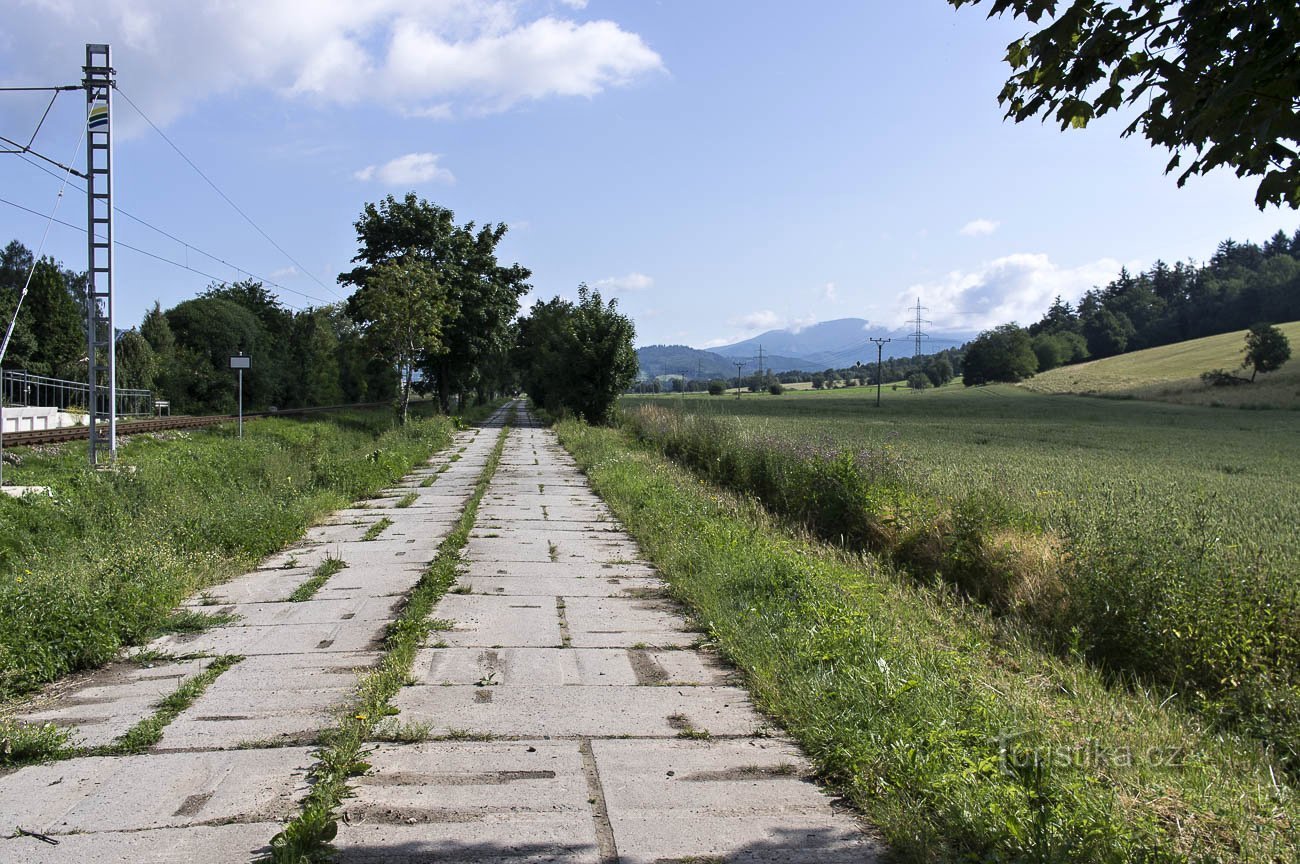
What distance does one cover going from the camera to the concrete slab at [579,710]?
4.06 m

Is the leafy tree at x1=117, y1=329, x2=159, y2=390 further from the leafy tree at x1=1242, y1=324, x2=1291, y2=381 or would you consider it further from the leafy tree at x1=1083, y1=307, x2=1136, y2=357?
the leafy tree at x1=1083, y1=307, x2=1136, y2=357

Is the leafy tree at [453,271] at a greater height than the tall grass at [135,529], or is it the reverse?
the leafy tree at [453,271]

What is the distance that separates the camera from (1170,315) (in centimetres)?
11156

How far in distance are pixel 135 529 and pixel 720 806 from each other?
24.5ft

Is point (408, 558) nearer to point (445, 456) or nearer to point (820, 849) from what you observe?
point (820, 849)

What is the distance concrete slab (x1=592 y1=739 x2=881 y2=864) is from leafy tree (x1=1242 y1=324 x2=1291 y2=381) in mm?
78800

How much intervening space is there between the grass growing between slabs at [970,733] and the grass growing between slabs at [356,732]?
6.60ft

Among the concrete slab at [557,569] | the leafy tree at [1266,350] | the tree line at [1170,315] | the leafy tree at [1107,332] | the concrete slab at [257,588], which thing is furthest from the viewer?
the leafy tree at [1107,332]

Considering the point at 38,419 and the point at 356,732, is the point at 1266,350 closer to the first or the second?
the point at 38,419

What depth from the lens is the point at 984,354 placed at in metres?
112

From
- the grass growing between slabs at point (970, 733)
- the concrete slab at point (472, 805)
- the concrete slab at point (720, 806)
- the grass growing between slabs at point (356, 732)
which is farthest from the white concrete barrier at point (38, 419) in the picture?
the concrete slab at point (720, 806)

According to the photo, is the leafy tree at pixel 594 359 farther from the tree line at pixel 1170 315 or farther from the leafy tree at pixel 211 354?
the tree line at pixel 1170 315

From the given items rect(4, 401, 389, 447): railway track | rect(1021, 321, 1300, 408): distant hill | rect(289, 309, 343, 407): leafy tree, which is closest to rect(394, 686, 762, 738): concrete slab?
rect(4, 401, 389, 447): railway track

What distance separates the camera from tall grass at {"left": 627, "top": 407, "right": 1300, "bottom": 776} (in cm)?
552
